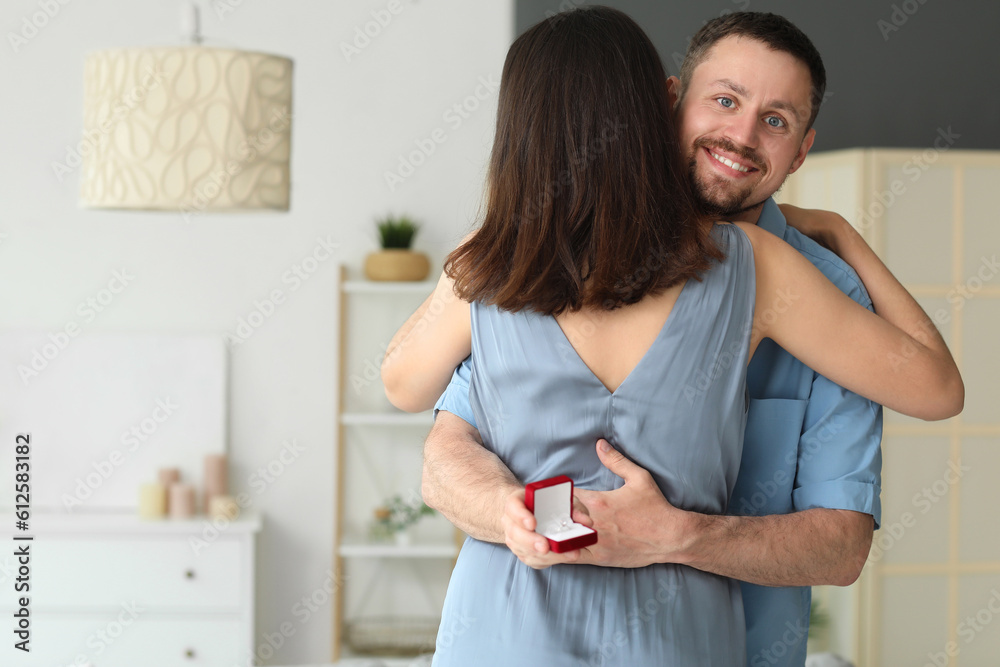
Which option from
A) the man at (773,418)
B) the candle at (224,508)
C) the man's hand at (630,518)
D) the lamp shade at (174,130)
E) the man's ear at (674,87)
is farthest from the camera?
the candle at (224,508)

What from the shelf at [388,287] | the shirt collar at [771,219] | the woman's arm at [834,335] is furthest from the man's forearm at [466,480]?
the shelf at [388,287]

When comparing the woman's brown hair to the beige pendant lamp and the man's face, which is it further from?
the beige pendant lamp

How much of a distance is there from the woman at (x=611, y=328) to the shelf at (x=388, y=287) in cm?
296

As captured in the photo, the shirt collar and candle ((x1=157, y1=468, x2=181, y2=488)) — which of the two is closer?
the shirt collar

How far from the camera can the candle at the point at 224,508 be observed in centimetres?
404

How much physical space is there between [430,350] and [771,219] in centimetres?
52

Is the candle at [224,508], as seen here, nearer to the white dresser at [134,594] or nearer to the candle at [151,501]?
the white dresser at [134,594]

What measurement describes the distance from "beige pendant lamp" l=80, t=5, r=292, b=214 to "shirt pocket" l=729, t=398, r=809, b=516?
1.47 meters

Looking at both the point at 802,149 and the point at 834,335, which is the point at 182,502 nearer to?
the point at 802,149

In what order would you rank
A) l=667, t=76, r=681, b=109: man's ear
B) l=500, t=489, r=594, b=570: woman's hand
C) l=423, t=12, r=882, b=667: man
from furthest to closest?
l=667, t=76, r=681, b=109: man's ear, l=423, t=12, r=882, b=667: man, l=500, t=489, r=594, b=570: woman's hand

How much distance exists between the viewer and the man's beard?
1.23 metres

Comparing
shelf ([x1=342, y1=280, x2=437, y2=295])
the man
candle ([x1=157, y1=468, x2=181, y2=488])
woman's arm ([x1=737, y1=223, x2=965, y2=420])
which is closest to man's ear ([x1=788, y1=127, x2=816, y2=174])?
the man

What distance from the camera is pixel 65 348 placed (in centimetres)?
429

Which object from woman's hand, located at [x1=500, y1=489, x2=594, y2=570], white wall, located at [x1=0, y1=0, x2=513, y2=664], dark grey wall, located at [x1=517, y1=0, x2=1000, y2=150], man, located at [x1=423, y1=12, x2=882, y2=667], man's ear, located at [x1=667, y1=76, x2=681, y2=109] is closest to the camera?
woman's hand, located at [x1=500, y1=489, x2=594, y2=570]
